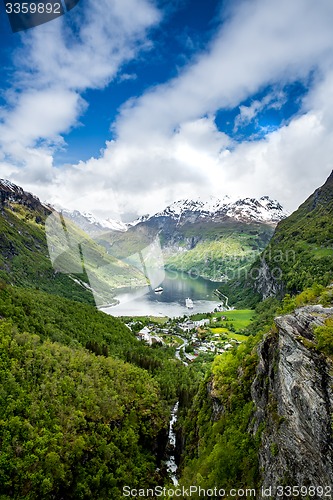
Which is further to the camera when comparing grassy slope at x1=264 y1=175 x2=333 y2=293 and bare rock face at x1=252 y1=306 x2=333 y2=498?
grassy slope at x1=264 y1=175 x2=333 y2=293

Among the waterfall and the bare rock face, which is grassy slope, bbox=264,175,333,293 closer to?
the waterfall

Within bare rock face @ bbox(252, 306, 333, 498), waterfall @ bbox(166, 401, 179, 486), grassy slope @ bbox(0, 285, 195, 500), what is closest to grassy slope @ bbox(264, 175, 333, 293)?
waterfall @ bbox(166, 401, 179, 486)

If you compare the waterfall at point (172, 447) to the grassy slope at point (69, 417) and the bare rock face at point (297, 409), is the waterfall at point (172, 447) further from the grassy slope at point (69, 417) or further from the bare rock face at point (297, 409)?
the bare rock face at point (297, 409)

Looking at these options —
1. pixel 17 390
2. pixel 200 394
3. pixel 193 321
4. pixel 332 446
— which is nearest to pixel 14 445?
pixel 17 390

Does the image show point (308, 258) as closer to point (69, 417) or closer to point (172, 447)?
point (172, 447)

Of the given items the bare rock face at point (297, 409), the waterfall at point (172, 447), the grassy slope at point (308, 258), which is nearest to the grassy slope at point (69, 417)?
the waterfall at point (172, 447)

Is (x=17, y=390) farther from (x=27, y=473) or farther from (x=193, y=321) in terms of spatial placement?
(x=193, y=321)

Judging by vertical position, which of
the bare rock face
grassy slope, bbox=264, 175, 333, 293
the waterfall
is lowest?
the waterfall

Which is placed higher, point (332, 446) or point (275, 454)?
point (332, 446)

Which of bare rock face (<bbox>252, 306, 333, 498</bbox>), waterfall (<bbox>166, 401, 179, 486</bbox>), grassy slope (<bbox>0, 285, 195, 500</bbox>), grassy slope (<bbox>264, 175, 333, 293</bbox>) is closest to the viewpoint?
bare rock face (<bbox>252, 306, 333, 498</bbox>)
